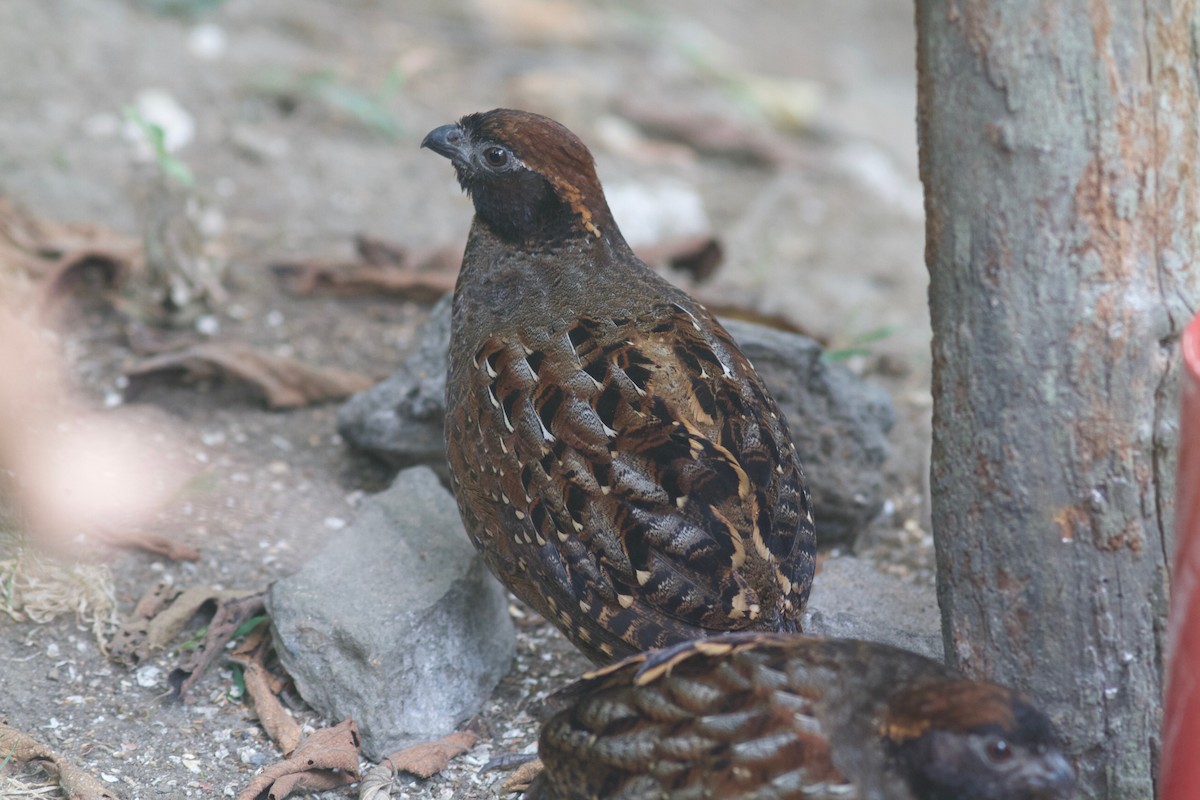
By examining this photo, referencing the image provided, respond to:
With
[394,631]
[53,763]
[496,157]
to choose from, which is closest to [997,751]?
[394,631]

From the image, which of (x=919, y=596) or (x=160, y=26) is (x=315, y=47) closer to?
(x=160, y=26)

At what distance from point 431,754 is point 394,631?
0.37 m

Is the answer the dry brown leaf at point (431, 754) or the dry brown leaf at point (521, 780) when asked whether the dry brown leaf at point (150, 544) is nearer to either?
the dry brown leaf at point (431, 754)

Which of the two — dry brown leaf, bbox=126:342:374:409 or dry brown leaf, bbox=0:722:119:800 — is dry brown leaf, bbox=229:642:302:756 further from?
dry brown leaf, bbox=126:342:374:409

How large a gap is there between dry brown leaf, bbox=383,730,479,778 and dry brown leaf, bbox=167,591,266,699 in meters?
0.67

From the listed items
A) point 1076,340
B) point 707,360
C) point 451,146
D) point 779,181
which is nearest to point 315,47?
point 779,181

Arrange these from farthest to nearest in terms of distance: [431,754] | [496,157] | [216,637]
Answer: [496,157], [216,637], [431,754]

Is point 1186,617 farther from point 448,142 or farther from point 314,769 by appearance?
point 448,142

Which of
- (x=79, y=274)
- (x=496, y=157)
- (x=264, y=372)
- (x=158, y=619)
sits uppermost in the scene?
(x=496, y=157)

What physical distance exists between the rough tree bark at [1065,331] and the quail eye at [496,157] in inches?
69.7

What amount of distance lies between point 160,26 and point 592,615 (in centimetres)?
624

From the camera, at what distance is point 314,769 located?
11.6ft

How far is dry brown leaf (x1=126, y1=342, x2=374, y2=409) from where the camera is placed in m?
5.21

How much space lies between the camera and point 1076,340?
9.19 ft
